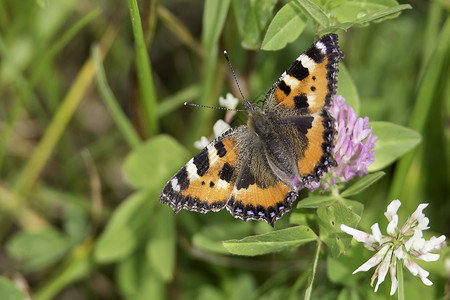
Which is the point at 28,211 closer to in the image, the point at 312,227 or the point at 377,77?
the point at 312,227

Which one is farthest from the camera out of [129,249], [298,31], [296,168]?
[129,249]

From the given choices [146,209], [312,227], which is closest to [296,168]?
[312,227]

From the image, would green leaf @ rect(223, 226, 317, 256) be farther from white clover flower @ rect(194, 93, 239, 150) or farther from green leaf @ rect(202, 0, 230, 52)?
green leaf @ rect(202, 0, 230, 52)

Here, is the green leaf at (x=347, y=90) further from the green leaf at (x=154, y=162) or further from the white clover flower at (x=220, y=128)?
the green leaf at (x=154, y=162)

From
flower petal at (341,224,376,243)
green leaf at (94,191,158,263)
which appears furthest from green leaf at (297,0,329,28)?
green leaf at (94,191,158,263)

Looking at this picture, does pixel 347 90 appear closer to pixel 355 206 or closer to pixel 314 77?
pixel 314 77

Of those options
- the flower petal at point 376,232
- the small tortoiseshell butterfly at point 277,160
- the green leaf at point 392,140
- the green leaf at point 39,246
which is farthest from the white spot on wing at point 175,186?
the green leaf at point 39,246
